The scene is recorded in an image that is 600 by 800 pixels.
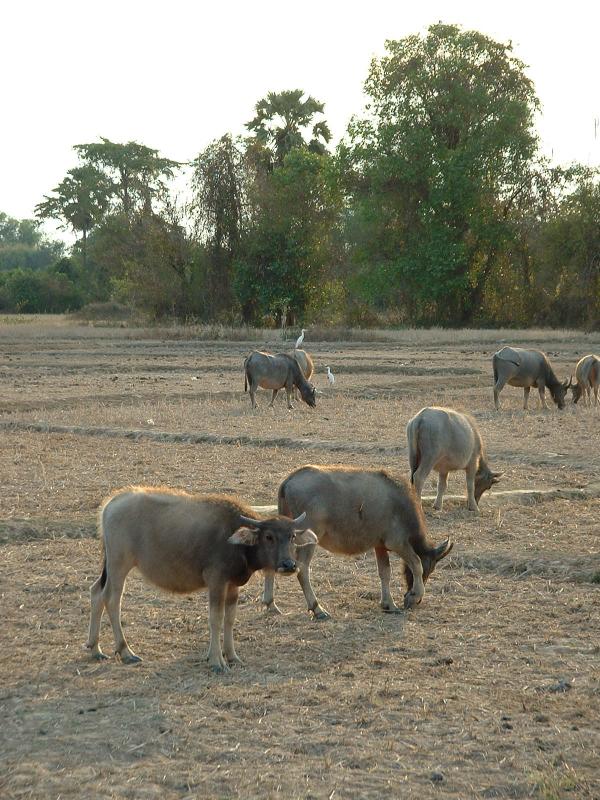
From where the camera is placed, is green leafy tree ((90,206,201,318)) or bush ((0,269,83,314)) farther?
bush ((0,269,83,314))

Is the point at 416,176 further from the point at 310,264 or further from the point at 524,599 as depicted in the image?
the point at 524,599

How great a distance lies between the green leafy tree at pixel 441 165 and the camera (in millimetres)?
52812

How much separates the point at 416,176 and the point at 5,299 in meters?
36.6

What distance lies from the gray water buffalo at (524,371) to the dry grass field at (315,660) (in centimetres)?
602

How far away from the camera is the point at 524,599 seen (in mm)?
8758

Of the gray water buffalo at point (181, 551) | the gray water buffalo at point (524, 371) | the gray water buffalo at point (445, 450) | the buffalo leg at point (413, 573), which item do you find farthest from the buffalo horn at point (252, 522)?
the gray water buffalo at point (524, 371)

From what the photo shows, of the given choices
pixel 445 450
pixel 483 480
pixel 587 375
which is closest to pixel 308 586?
pixel 445 450

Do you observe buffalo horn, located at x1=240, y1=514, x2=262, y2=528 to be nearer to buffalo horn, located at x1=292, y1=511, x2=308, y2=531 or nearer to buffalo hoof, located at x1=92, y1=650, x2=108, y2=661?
buffalo horn, located at x1=292, y1=511, x2=308, y2=531

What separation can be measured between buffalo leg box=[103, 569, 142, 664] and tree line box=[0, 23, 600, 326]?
143 ft

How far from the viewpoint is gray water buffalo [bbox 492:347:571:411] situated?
74.2 ft

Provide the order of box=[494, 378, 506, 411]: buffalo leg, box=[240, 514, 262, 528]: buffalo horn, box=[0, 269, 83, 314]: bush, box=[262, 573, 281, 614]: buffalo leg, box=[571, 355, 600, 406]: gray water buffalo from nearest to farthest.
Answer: box=[240, 514, 262, 528]: buffalo horn < box=[262, 573, 281, 614]: buffalo leg < box=[494, 378, 506, 411]: buffalo leg < box=[571, 355, 600, 406]: gray water buffalo < box=[0, 269, 83, 314]: bush

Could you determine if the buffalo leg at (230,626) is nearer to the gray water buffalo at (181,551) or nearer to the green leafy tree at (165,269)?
the gray water buffalo at (181,551)

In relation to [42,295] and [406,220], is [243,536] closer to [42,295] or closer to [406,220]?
[406,220]

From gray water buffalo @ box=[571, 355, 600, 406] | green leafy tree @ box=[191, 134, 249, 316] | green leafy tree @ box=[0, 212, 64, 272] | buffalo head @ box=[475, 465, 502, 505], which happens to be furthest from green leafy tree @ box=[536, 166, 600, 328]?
green leafy tree @ box=[0, 212, 64, 272]
